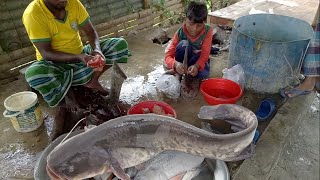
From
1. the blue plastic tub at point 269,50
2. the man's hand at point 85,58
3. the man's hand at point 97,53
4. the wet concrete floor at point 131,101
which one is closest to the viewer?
the wet concrete floor at point 131,101

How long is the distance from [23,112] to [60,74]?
1.76ft

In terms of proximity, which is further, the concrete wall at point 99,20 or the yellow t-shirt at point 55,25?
the concrete wall at point 99,20

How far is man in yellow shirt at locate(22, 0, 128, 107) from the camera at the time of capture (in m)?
2.79

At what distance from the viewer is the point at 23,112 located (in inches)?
107

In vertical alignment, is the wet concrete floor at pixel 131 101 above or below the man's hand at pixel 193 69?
below

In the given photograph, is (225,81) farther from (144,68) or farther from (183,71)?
(144,68)

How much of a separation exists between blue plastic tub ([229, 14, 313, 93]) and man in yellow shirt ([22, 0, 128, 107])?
4.79 feet

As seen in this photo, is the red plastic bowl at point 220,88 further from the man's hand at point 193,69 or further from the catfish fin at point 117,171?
the catfish fin at point 117,171

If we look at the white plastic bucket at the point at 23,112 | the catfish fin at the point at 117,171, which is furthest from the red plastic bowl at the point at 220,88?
the white plastic bucket at the point at 23,112

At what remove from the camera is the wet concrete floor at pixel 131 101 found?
8.50 ft

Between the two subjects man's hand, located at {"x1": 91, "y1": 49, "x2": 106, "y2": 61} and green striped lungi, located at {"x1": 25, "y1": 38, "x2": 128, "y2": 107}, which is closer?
green striped lungi, located at {"x1": 25, "y1": 38, "x2": 128, "y2": 107}

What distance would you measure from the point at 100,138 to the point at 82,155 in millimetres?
168

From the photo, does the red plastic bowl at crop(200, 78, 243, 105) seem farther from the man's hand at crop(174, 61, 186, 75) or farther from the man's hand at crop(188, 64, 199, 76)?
the man's hand at crop(174, 61, 186, 75)

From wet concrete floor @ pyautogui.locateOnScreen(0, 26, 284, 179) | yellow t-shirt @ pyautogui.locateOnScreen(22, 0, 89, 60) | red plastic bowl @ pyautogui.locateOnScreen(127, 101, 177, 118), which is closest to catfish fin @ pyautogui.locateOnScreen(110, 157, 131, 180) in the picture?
red plastic bowl @ pyautogui.locateOnScreen(127, 101, 177, 118)
